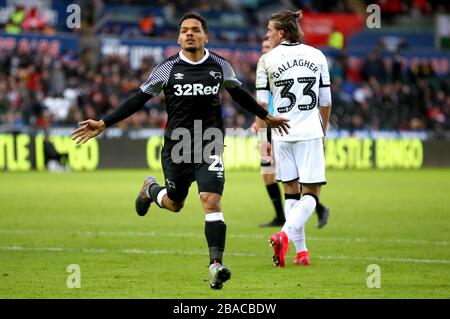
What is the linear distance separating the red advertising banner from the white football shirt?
25.1 metres

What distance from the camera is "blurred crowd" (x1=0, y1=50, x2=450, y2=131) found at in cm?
2812

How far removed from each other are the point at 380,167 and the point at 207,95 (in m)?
23.2

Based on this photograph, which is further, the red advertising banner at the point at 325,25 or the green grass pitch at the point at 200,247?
the red advertising banner at the point at 325,25

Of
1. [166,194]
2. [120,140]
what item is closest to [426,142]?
[120,140]

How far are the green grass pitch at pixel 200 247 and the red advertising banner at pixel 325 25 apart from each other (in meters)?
15.0

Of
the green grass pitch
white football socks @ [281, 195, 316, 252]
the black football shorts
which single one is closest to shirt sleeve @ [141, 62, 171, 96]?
the black football shorts

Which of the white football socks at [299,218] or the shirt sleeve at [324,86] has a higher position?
the shirt sleeve at [324,86]

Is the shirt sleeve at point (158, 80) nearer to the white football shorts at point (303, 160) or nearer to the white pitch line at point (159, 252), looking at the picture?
the white football shorts at point (303, 160)

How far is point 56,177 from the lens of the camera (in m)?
25.2

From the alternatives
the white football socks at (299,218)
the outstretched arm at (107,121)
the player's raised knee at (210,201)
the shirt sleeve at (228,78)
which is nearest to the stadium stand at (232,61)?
the white football socks at (299,218)

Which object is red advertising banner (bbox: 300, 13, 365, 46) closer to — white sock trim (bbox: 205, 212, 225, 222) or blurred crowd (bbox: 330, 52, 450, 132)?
blurred crowd (bbox: 330, 52, 450, 132)

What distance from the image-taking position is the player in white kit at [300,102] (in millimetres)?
10180

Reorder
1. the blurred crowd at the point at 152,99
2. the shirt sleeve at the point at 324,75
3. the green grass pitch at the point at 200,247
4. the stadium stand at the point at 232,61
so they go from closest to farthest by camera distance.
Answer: the green grass pitch at the point at 200,247, the shirt sleeve at the point at 324,75, the blurred crowd at the point at 152,99, the stadium stand at the point at 232,61

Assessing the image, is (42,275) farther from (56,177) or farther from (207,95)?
(56,177)
